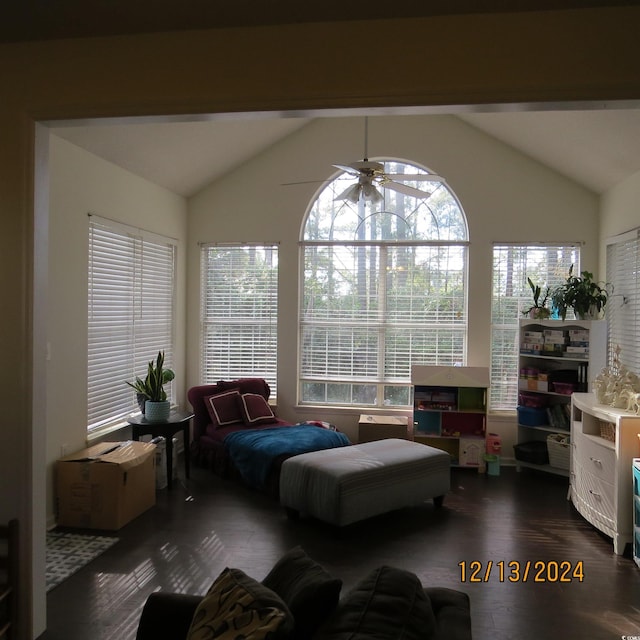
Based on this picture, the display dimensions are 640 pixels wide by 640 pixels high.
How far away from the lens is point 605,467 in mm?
3869

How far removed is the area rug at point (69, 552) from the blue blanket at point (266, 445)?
1343mm

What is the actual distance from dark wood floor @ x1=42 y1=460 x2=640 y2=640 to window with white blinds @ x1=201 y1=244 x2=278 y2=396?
1786 mm

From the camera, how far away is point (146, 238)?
5.47 m

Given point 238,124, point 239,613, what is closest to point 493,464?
point 238,124

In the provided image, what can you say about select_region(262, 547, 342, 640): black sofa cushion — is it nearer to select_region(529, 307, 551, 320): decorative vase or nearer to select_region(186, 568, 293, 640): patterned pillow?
select_region(186, 568, 293, 640): patterned pillow

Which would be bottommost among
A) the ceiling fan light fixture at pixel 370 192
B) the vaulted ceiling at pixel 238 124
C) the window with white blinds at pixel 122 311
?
the window with white blinds at pixel 122 311

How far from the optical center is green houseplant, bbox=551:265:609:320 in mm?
5203

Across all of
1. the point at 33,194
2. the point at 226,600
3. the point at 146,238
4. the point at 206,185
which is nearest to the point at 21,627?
the point at 226,600

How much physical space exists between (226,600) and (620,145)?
4.60m

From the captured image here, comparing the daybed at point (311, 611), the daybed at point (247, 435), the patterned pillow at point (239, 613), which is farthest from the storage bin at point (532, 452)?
the patterned pillow at point (239, 613)

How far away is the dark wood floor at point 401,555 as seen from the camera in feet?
9.40

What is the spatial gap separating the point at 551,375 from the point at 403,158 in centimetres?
284

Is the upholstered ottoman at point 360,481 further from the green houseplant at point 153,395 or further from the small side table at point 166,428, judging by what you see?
the green houseplant at point 153,395

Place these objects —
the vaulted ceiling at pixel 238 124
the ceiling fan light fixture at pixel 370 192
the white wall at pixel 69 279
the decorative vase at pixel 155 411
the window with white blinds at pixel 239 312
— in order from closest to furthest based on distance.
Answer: the vaulted ceiling at pixel 238 124 → the white wall at pixel 69 279 → the ceiling fan light fixture at pixel 370 192 → the decorative vase at pixel 155 411 → the window with white blinds at pixel 239 312
